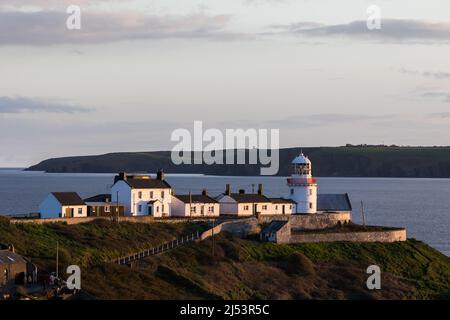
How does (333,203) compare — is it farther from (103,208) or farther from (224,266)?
(224,266)

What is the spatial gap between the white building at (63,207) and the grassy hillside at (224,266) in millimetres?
2787

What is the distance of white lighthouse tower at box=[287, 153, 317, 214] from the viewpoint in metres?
92.3

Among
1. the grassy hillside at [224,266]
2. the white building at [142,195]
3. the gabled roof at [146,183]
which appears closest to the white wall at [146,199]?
the white building at [142,195]

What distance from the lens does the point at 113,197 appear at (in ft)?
277

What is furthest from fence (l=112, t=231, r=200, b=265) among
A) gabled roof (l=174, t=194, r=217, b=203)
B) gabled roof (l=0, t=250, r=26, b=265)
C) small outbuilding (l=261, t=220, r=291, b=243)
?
gabled roof (l=0, t=250, r=26, b=265)

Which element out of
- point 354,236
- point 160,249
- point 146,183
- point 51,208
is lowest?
point 160,249

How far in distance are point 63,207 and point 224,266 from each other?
13298 mm

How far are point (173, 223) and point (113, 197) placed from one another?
603 centimetres

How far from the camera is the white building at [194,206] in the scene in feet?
285

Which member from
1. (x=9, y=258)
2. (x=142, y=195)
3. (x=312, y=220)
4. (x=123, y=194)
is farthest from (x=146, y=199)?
(x=9, y=258)

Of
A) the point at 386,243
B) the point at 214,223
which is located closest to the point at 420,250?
the point at 386,243

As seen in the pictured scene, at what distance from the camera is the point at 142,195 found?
84.1m

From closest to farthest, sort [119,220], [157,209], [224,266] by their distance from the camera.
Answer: [224,266], [119,220], [157,209]

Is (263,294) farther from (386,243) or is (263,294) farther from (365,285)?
(386,243)
